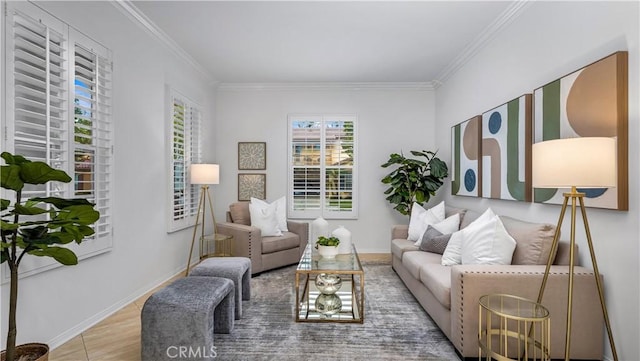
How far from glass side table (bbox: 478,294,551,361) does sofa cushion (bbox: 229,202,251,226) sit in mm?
3406

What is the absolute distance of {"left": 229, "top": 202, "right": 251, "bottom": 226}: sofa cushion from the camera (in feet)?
15.7

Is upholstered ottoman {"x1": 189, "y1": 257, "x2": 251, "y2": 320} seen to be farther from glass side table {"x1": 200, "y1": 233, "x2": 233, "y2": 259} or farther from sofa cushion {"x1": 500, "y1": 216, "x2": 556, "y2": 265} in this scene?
sofa cushion {"x1": 500, "y1": 216, "x2": 556, "y2": 265}

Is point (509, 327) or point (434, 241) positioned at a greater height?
point (434, 241)

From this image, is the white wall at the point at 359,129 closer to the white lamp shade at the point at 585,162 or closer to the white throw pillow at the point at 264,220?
the white throw pillow at the point at 264,220

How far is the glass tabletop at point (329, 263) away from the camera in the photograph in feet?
9.56

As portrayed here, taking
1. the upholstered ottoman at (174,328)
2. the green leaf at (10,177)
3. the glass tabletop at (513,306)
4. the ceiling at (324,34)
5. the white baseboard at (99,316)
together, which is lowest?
the white baseboard at (99,316)

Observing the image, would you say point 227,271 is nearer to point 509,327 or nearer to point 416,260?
point 416,260

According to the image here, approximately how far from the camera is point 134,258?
10.9 feet

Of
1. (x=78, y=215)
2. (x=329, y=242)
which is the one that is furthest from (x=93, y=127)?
(x=329, y=242)

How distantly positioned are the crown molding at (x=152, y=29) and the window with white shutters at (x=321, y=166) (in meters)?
1.82

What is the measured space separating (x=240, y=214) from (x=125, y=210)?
5.88ft

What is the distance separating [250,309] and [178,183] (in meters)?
2.00

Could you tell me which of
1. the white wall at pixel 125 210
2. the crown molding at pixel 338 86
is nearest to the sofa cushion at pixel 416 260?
the white wall at pixel 125 210

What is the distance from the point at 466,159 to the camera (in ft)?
13.6
